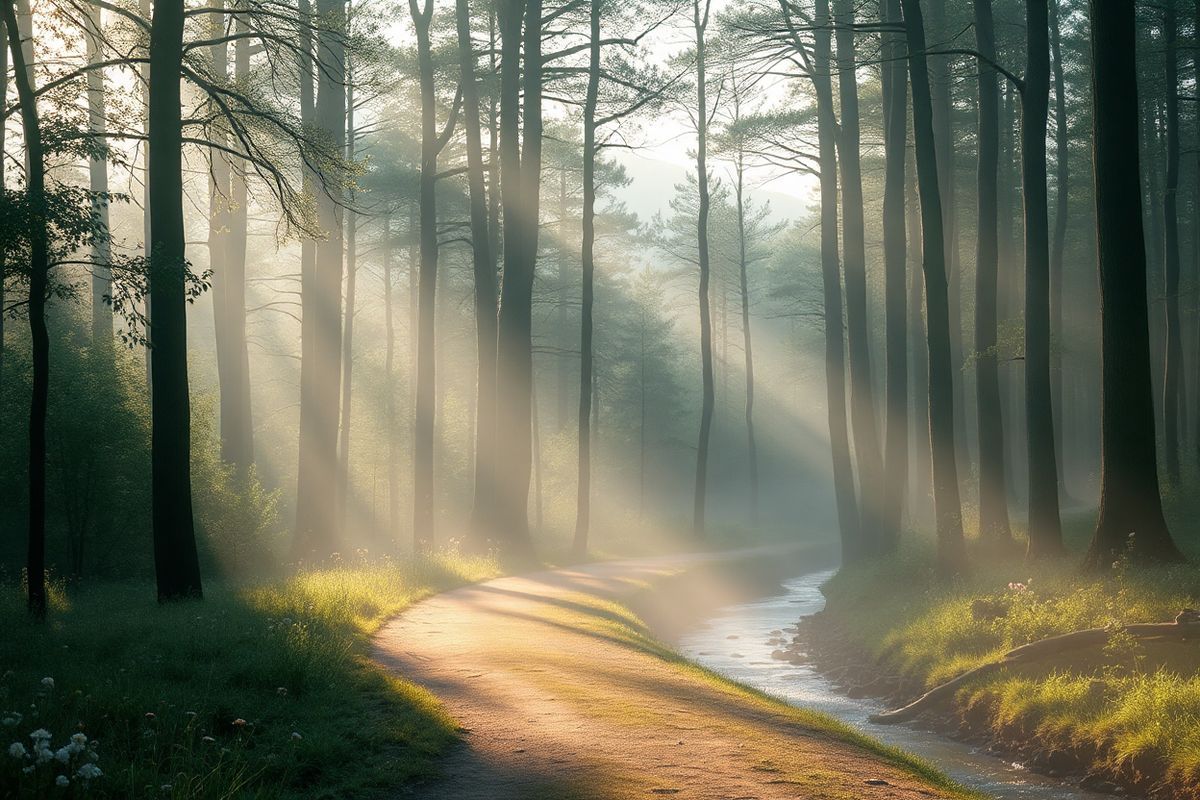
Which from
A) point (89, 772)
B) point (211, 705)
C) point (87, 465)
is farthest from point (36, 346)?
point (89, 772)

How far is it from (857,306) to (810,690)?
14.0m

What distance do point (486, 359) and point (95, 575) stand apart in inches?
457

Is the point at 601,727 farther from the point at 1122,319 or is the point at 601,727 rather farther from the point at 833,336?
the point at 833,336

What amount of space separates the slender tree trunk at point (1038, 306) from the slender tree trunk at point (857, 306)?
7.84 meters

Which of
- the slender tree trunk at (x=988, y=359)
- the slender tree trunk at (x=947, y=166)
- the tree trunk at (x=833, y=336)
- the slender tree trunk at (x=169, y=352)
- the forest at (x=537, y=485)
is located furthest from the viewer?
the tree trunk at (x=833, y=336)

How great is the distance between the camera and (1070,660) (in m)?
10.8

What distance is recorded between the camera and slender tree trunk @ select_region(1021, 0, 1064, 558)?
51.9ft

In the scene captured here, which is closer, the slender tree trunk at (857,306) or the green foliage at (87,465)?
the green foliage at (87,465)

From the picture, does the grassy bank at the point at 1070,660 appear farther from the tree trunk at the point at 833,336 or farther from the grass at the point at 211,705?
the tree trunk at the point at 833,336

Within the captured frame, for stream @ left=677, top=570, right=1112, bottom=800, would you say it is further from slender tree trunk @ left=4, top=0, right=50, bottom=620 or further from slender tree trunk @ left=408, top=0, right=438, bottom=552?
slender tree trunk @ left=4, top=0, right=50, bottom=620

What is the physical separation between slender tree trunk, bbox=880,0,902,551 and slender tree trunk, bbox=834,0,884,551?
1.85ft

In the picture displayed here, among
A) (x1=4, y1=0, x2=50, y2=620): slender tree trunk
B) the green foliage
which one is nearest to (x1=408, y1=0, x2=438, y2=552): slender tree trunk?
the green foliage

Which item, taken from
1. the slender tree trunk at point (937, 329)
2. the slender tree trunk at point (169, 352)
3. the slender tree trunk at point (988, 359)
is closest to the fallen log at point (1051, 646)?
the slender tree trunk at point (937, 329)

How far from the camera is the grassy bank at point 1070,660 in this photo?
8547 millimetres
